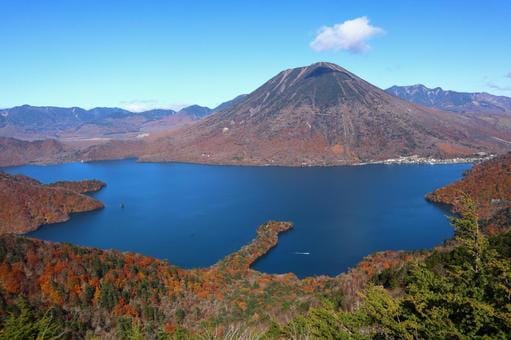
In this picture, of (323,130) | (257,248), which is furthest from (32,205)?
(323,130)

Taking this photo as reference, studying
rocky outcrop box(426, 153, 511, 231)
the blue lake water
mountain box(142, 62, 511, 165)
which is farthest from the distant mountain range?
rocky outcrop box(426, 153, 511, 231)

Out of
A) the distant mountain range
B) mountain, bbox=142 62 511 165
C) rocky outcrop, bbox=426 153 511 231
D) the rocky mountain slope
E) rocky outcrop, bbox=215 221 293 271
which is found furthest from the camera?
the distant mountain range

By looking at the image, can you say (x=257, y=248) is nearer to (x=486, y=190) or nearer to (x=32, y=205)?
(x=486, y=190)

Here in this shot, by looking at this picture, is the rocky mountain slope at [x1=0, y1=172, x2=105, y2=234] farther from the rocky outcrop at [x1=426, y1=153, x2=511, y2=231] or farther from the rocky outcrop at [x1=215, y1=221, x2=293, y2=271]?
the rocky outcrop at [x1=426, y1=153, x2=511, y2=231]

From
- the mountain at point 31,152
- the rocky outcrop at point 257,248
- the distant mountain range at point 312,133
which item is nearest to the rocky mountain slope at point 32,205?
the rocky outcrop at point 257,248

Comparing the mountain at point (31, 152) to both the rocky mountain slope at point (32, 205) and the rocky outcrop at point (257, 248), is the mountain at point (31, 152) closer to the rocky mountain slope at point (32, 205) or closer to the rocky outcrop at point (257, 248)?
the rocky mountain slope at point (32, 205)

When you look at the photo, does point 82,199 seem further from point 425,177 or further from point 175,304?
point 425,177

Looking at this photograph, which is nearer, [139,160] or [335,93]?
[139,160]

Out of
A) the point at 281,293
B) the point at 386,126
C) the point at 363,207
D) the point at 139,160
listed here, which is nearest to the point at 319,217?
the point at 363,207

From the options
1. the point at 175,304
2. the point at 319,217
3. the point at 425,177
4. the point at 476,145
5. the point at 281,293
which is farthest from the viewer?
the point at 476,145
